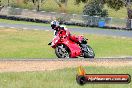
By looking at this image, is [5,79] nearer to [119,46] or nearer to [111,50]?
[111,50]

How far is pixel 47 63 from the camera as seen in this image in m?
14.7

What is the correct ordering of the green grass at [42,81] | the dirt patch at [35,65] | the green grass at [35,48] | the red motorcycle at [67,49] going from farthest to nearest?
the green grass at [35,48] → the red motorcycle at [67,49] → the dirt patch at [35,65] → the green grass at [42,81]

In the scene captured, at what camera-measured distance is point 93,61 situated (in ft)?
51.7

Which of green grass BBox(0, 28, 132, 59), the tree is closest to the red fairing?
green grass BBox(0, 28, 132, 59)

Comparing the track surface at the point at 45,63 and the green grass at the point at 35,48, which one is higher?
the track surface at the point at 45,63

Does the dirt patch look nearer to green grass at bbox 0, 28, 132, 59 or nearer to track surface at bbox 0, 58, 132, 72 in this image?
track surface at bbox 0, 58, 132, 72

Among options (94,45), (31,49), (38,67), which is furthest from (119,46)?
(38,67)

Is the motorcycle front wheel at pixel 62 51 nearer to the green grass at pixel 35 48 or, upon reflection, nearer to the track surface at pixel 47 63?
the track surface at pixel 47 63

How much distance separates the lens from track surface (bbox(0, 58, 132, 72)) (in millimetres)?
14016

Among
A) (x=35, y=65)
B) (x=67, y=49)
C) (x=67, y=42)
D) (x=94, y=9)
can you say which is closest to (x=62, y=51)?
(x=67, y=49)

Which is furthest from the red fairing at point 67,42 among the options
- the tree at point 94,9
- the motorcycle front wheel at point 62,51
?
the tree at point 94,9

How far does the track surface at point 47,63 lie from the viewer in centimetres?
1402

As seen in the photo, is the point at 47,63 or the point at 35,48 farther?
the point at 35,48

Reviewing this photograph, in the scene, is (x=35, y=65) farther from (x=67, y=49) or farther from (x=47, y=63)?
(x=67, y=49)
